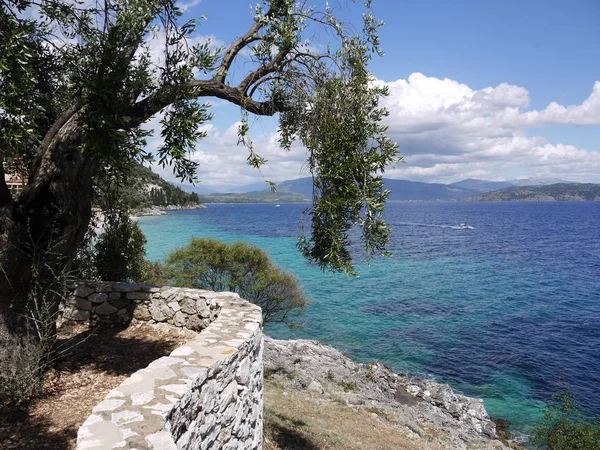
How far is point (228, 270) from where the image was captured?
71.7 feet

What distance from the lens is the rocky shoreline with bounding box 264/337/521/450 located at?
13999 mm

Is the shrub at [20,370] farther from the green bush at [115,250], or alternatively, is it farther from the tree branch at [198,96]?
the green bush at [115,250]

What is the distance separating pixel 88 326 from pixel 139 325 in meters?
1.22

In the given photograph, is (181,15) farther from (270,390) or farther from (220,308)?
(270,390)

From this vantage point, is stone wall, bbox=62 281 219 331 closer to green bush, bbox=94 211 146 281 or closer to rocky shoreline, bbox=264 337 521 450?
green bush, bbox=94 211 146 281

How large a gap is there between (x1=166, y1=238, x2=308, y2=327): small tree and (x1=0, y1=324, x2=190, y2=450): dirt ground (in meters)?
11.7

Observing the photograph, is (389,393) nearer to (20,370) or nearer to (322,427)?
(322,427)

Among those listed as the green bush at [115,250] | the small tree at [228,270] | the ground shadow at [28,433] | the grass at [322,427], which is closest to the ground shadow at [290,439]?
the grass at [322,427]

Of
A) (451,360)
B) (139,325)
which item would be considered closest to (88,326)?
(139,325)

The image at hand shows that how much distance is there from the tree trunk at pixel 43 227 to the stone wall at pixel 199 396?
2.89m

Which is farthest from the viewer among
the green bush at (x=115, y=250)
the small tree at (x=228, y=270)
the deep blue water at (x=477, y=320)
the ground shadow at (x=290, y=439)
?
the small tree at (x=228, y=270)

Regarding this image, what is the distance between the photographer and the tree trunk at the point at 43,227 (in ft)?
21.7

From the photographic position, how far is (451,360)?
22.2 metres

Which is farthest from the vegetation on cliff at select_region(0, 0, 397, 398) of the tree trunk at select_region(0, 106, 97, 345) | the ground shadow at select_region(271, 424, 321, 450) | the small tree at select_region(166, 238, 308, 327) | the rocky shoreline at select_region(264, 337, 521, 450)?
the small tree at select_region(166, 238, 308, 327)
